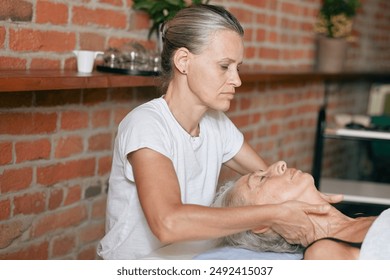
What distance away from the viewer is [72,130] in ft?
7.28

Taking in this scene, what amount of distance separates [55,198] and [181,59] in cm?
68

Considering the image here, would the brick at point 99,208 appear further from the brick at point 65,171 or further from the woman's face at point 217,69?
the woman's face at point 217,69

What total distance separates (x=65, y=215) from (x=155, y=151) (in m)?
0.68

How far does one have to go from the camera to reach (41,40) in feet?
6.73

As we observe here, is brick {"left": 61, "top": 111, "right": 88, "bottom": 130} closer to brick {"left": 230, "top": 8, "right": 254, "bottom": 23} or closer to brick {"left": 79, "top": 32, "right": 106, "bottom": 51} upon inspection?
brick {"left": 79, "top": 32, "right": 106, "bottom": 51}

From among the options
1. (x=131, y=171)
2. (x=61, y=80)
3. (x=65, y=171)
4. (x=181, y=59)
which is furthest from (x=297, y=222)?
(x=65, y=171)

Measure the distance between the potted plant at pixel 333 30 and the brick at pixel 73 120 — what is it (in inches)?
89.8

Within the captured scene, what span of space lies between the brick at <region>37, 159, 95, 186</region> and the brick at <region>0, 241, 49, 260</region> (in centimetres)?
22

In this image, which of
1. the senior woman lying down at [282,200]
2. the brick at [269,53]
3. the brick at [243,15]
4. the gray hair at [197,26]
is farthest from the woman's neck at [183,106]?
the brick at [269,53]

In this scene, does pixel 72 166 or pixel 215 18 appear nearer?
pixel 215 18

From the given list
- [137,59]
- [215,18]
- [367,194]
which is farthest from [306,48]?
[215,18]

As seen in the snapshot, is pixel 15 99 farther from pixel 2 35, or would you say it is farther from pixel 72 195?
pixel 72 195

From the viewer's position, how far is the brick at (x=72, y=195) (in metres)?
2.25
